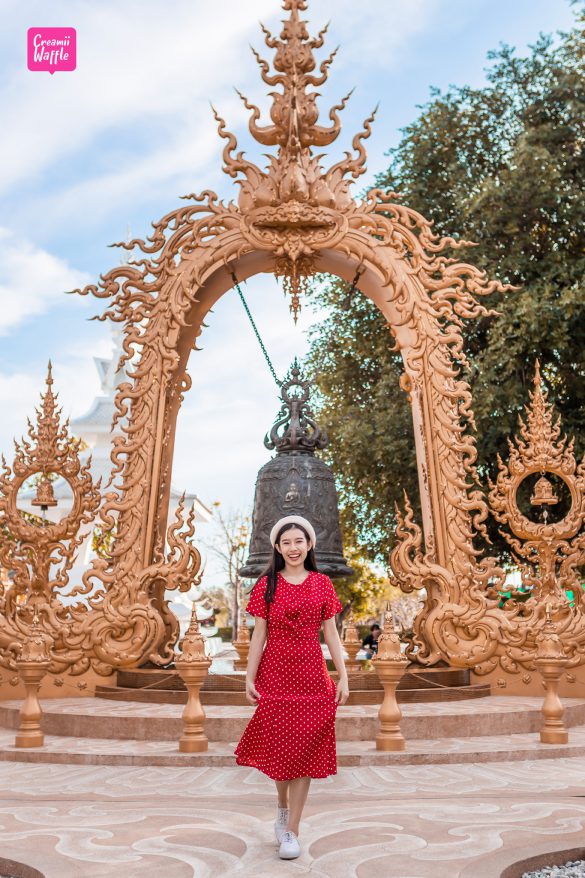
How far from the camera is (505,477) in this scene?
930cm

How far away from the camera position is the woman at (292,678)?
404 cm

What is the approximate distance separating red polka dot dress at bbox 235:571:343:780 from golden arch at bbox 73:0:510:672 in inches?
167

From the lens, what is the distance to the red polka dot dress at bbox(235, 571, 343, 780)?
Answer: 404cm

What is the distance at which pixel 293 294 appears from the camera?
9719mm

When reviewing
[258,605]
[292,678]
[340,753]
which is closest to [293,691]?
[292,678]

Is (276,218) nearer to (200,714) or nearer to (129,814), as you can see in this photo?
(200,714)

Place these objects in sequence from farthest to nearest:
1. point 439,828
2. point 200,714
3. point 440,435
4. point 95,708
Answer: point 440,435 → point 95,708 → point 200,714 → point 439,828

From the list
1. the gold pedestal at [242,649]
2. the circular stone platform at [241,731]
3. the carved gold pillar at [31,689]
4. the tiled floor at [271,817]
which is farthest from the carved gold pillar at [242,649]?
the tiled floor at [271,817]

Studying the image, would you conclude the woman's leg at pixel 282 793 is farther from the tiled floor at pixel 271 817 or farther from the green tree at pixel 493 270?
the green tree at pixel 493 270

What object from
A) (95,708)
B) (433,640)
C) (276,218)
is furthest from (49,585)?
(276,218)

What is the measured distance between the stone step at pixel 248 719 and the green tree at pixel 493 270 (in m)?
7.36

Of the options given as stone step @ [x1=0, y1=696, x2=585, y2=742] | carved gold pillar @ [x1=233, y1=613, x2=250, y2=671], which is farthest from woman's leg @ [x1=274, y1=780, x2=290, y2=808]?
carved gold pillar @ [x1=233, y1=613, x2=250, y2=671]

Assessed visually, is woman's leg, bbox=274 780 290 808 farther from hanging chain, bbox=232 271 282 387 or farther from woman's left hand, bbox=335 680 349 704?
hanging chain, bbox=232 271 282 387

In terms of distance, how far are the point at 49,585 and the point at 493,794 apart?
5.08 meters
